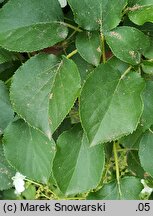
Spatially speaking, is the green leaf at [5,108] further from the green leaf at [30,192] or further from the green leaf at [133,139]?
the green leaf at [30,192]

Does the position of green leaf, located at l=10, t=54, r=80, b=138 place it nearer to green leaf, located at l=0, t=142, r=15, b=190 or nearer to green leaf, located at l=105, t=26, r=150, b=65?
green leaf, located at l=105, t=26, r=150, b=65

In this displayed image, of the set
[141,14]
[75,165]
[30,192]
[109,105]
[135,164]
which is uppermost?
[141,14]

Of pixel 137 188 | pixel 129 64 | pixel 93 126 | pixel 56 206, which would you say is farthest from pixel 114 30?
pixel 56 206

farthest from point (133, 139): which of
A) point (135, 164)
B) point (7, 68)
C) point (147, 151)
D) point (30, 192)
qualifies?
point (30, 192)

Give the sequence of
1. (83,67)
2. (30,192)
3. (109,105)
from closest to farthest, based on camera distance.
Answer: (109,105), (83,67), (30,192)

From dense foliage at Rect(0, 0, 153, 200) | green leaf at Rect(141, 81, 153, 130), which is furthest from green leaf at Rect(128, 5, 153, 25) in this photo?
green leaf at Rect(141, 81, 153, 130)

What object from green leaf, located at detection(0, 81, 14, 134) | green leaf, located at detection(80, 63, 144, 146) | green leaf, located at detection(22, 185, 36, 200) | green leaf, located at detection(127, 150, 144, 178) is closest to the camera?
green leaf, located at detection(80, 63, 144, 146)

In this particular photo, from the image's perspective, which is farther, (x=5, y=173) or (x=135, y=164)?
(x=135, y=164)

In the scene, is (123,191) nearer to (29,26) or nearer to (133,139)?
(133,139)
